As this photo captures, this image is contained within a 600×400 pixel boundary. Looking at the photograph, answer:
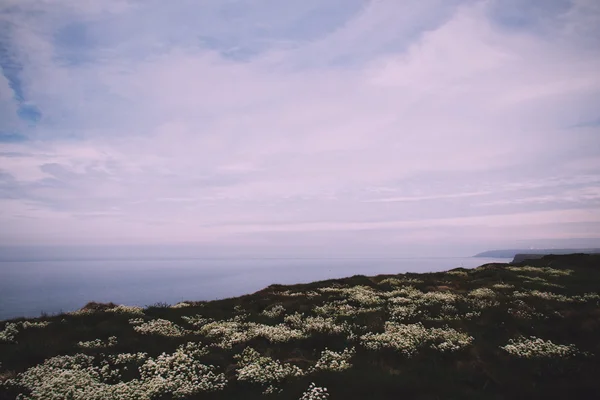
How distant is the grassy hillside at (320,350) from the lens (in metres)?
10.3

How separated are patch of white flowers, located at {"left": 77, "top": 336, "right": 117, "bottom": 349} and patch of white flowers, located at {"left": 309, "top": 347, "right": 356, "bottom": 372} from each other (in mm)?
8521

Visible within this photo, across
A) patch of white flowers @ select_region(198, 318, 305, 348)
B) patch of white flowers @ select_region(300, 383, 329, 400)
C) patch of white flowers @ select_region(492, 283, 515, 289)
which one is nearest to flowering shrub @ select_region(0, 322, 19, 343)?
patch of white flowers @ select_region(198, 318, 305, 348)

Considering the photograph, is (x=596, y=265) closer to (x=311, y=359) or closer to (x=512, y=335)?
(x=512, y=335)

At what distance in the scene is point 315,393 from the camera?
9.73 meters

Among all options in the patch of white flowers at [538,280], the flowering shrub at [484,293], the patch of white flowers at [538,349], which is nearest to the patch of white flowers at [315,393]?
the patch of white flowers at [538,349]

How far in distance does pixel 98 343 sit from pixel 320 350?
9.05 metres

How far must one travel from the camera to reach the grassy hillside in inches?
407

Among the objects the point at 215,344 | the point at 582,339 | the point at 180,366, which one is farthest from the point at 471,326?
the point at 180,366

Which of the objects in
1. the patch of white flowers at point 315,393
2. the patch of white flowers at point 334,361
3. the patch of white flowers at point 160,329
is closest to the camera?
the patch of white flowers at point 315,393

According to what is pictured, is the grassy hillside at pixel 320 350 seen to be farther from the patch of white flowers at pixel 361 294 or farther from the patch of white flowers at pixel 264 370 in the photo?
the patch of white flowers at pixel 361 294

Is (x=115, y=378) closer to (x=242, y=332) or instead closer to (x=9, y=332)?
(x=242, y=332)

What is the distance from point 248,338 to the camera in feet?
51.0

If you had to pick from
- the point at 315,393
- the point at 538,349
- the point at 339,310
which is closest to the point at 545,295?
the point at 538,349

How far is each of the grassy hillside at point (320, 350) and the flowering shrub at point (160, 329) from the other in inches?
2.7
